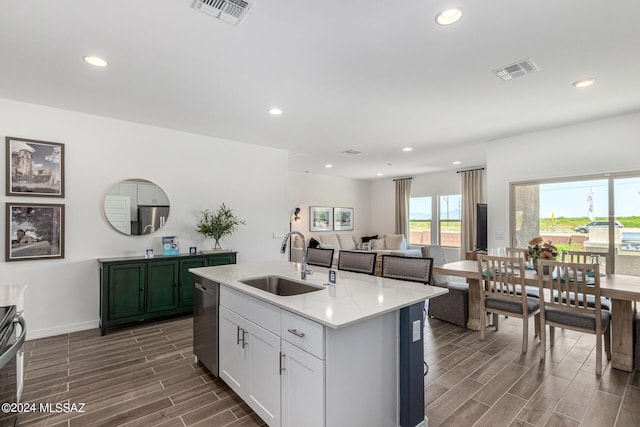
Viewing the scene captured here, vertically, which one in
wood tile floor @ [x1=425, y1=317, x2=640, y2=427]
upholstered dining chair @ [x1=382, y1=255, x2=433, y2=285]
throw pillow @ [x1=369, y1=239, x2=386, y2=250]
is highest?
upholstered dining chair @ [x1=382, y1=255, x2=433, y2=285]

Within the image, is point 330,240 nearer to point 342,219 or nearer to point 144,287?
point 342,219

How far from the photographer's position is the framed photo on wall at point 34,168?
3.47 metres

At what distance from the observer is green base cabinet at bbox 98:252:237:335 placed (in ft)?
12.1

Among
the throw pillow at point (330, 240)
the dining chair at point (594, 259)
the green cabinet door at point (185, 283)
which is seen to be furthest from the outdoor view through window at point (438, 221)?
the green cabinet door at point (185, 283)

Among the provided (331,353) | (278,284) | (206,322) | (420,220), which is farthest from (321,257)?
(420,220)

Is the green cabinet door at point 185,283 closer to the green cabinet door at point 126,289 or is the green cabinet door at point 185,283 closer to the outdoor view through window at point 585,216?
the green cabinet door at point 126,289

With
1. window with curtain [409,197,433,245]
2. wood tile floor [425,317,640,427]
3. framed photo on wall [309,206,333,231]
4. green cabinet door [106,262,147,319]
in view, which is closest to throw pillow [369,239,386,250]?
window with curtain [409,197,433,245]

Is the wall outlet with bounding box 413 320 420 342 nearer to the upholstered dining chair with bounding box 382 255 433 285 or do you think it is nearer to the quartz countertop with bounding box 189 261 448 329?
the quartz countertop with bounding box 189 261 448 329

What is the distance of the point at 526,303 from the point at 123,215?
4.92 meters

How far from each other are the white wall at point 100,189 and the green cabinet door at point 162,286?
505 millimetres

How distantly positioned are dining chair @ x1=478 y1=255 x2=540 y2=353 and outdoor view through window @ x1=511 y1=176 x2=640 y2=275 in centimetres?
165

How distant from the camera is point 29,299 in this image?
3570mm

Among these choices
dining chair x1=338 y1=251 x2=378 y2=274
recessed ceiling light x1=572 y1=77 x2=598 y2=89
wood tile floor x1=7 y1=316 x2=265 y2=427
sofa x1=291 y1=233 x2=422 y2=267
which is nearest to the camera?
wood tile floor x1=7 y1=316 x2=265 y2=427

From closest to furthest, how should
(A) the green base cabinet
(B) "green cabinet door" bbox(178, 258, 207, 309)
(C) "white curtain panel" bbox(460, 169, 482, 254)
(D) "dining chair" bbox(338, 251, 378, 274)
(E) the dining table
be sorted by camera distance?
(E) the dining table, (D) "dining chair" bbox(338, 251, 378, 274), (A) the green base cabinet, (B) "green cabinet door" bbox(178, 258, 207, 309), (C) "white curtain panel" bbox(460, 169, 482, 254)
